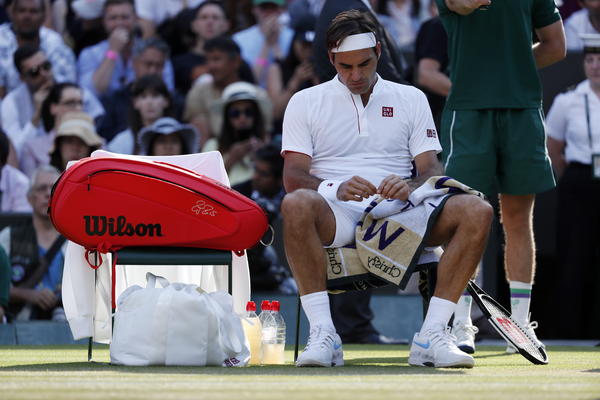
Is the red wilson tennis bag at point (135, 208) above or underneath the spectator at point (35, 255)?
above


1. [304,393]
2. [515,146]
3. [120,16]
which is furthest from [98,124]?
[304,393]

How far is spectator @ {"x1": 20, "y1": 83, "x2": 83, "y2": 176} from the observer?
1046cm

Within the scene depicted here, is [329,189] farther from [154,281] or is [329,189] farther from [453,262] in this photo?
[154,281]

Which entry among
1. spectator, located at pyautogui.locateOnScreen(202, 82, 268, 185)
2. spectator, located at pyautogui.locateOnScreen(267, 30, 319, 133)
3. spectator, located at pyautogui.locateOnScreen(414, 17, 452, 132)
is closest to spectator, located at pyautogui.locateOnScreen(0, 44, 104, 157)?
spectator, located at pyautogui.locateOnScreen(202, 82, 268, 185)

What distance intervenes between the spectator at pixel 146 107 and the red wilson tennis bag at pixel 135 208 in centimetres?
517

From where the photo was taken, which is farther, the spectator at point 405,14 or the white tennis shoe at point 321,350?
the spectator at point 405,14

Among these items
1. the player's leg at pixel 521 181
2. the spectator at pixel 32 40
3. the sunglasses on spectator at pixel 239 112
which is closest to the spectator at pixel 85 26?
the spectator at pixel 32 40

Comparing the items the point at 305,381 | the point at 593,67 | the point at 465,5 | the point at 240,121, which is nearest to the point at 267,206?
the point at 240,121

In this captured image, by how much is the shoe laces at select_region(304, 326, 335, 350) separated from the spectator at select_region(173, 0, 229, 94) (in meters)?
6.76

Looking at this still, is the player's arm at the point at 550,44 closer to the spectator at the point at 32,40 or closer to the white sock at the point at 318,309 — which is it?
the white sock at the point at 318,309

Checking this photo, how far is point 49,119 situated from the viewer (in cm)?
1071

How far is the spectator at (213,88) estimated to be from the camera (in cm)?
1088

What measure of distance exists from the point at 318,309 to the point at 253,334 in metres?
0.58

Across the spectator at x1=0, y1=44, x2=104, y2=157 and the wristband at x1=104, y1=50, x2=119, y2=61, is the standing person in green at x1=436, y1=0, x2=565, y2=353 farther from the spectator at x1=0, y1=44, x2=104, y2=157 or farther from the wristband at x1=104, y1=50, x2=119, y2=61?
the wristband at x1=104, y1=50, x2=119, y2=61
